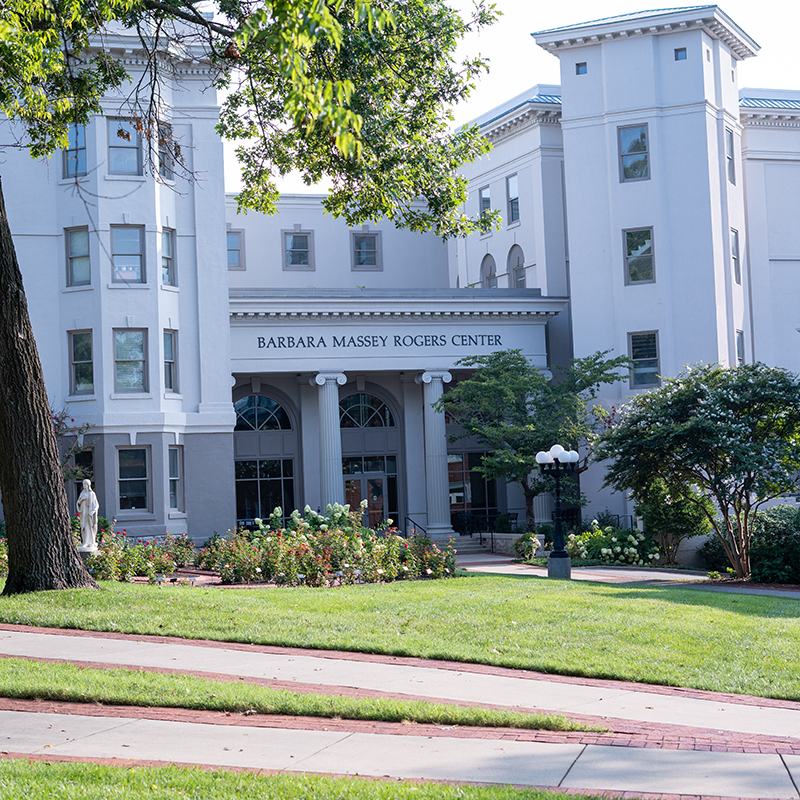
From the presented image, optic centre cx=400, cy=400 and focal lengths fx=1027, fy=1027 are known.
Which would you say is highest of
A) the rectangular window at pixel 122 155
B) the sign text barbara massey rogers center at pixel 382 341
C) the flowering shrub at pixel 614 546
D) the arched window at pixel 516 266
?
the rectangular window at pixel 122 155

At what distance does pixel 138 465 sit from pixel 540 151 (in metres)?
19.5

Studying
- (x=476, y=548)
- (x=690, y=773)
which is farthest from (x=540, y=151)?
(x=690, y=773)

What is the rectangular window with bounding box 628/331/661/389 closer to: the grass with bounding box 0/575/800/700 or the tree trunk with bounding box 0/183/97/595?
the grass with bounding box 0/575/800/700

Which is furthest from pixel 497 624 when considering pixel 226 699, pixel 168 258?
pixel 168 258

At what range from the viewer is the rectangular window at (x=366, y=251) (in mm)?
44562

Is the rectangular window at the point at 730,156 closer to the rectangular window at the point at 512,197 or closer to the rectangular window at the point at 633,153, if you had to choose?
the rectangular window at the point at 633,153

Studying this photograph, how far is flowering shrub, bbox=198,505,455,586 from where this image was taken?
2025 centimetres

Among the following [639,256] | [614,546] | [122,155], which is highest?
[122,155]

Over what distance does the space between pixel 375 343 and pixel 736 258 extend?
14019 millimetres

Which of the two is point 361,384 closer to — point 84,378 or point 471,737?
point 84,378

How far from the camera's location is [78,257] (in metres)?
31.0

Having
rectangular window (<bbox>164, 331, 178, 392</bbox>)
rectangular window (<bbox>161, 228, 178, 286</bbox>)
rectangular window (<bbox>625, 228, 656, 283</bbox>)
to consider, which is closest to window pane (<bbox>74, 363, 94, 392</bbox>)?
rectangular window (<bbox>164, 331, 178, 392</bbox>)

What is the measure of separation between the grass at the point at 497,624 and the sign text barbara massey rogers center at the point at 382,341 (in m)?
18.0

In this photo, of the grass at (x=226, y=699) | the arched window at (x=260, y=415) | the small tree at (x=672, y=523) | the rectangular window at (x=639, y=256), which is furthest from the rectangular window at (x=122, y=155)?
the grass at (x=226, y=699)
